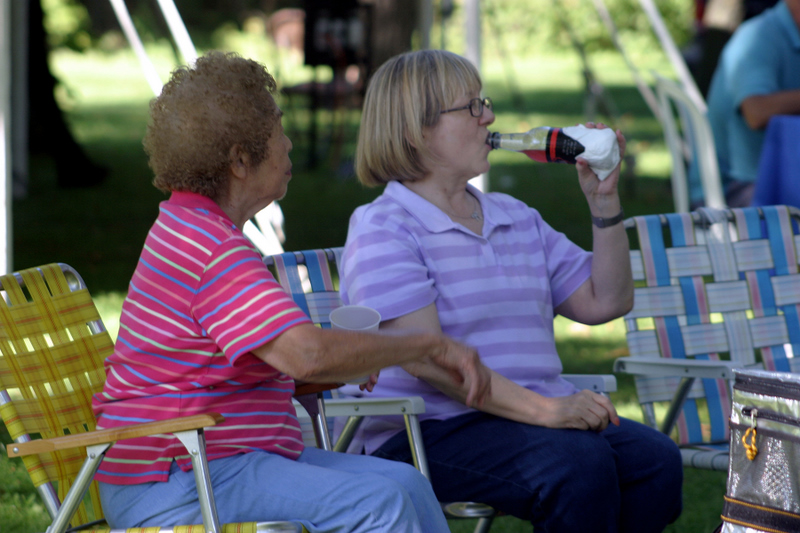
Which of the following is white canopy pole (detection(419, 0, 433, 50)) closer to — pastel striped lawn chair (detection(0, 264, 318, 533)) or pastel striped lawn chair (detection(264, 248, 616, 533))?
pastel striped lawn chair (detection(264, 248, 616, 533))

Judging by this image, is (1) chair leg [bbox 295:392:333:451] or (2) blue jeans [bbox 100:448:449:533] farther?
(1) chair leg [bbox 295:392:333:451]

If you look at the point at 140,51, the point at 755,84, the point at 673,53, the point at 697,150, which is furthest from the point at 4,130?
the point at 673,53

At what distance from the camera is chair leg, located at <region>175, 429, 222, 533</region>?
174 centimetres

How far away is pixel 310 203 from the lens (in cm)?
878

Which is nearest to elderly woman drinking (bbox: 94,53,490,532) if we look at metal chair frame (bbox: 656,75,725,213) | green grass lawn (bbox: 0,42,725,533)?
green grass lawn (bbox: 0,42,725,533)

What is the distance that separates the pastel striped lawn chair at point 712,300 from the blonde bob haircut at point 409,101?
36.4 inches

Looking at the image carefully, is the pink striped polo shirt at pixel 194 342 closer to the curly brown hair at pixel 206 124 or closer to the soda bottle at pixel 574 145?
the curly brown hair at pixel 206 124

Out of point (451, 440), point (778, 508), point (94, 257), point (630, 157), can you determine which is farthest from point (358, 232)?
point (630, 157)

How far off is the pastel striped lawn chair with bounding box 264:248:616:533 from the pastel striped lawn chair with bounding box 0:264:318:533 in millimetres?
475

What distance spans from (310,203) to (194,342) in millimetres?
6989

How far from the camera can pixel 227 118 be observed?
1.92 metres

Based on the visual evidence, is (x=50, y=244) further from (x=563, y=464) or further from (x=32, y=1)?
(x=563, y=464)

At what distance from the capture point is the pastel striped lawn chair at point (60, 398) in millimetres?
1773

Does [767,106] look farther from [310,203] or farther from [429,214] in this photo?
[310,203]
